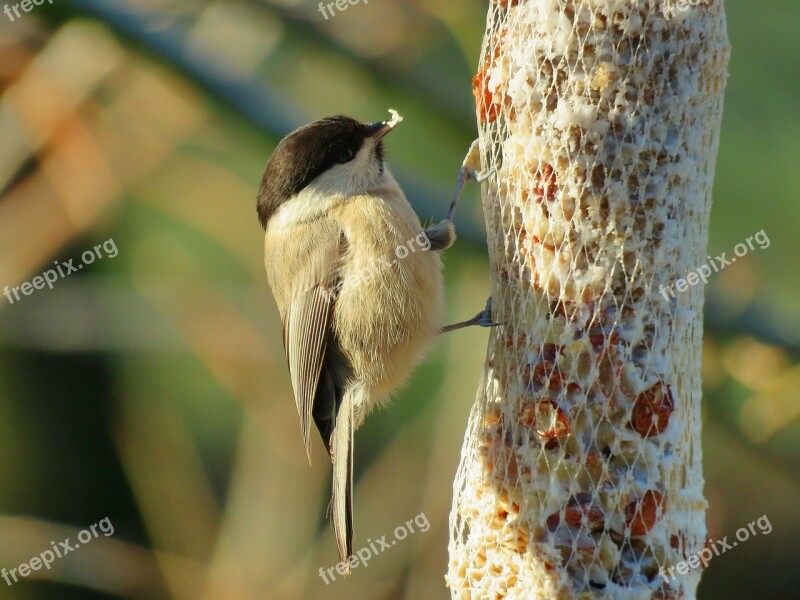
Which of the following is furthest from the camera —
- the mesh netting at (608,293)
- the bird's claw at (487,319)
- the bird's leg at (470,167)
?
the bird's leg at (470,167)

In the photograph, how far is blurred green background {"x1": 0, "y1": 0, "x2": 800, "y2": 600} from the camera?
10.1 ft

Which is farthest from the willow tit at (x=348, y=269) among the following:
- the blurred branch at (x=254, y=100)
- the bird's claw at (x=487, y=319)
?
the blurred branch at (x=254, y=100)

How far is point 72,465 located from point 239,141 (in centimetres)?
147

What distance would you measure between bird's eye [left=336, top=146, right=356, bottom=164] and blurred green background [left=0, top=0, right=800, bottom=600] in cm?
63

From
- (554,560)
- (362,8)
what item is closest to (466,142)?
(362,8)

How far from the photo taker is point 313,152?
2.13m

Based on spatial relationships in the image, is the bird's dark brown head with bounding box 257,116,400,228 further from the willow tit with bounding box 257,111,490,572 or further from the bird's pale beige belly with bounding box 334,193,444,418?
the bird's pale beige belly with bounding box 334,193,444,418

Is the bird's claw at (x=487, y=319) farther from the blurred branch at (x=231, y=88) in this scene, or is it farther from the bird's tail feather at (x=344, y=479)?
the blurred branch at (x=231, y=88)

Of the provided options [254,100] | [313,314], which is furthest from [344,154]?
[254,100]

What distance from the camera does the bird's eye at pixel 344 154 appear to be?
2.17 m

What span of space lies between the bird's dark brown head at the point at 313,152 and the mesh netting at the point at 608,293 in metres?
0.54

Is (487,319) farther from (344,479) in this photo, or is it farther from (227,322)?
(227,322)

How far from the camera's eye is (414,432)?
3.29 meters

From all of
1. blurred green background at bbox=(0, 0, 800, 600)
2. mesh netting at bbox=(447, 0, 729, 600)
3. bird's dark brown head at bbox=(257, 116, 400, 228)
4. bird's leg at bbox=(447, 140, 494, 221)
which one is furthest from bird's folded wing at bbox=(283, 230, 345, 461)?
blurred green background at bbox=(0, 0, 800, 600)
